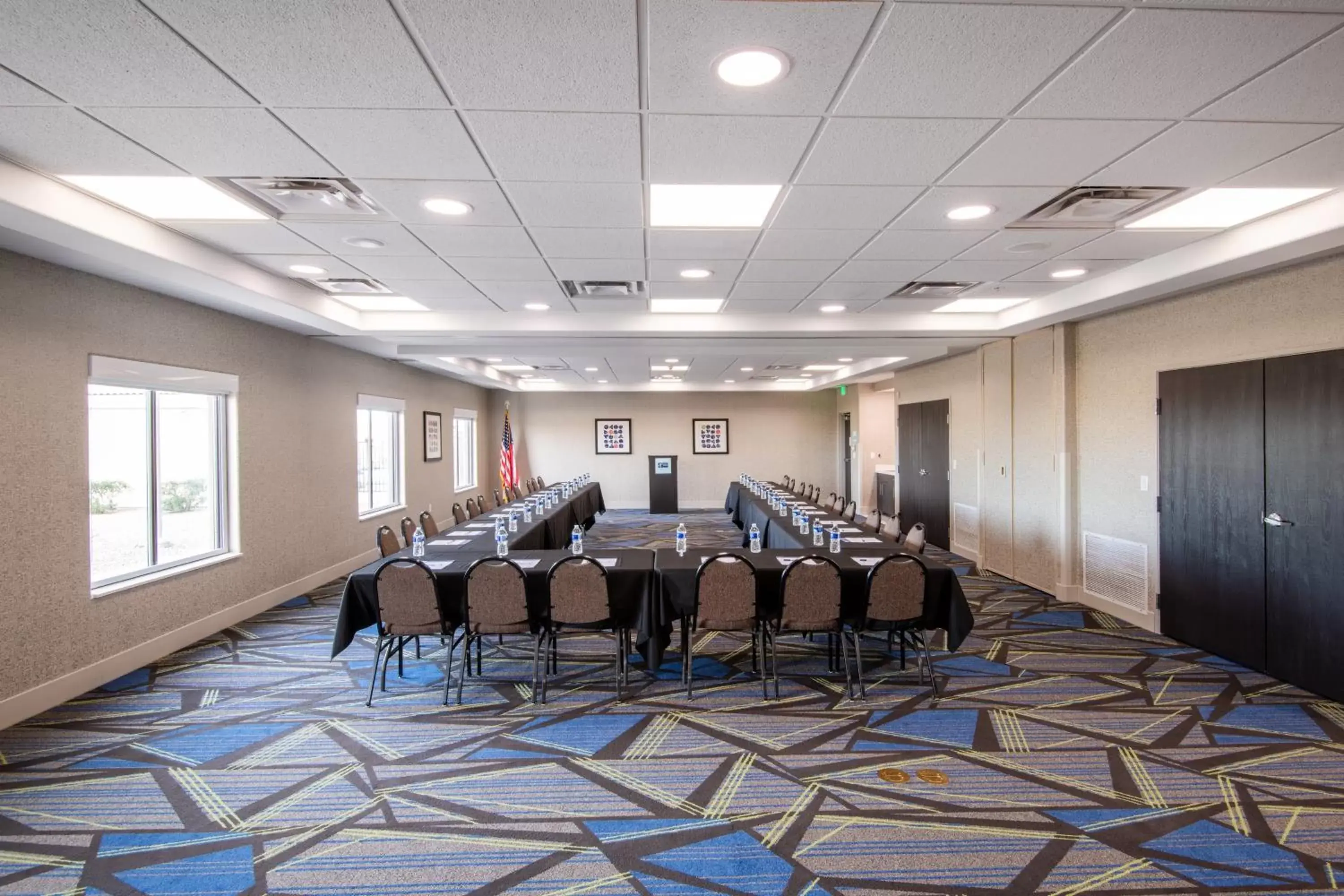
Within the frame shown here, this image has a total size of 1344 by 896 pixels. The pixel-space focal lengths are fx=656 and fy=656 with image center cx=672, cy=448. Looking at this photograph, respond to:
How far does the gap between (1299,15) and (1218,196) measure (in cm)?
195

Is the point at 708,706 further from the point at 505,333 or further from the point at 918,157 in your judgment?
the point at 505,333

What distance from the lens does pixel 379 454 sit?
927 cm

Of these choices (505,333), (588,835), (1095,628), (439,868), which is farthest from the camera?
(505,333)

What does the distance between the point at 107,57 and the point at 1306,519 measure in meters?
6.27

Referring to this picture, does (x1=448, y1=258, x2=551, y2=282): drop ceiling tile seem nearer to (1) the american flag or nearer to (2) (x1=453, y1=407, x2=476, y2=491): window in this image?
(2) (x1=453, y1=407, x2=476, y2=491): window

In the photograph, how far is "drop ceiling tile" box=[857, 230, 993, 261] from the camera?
3893 millimetres

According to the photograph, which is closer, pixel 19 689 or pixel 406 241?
pixel 19 689

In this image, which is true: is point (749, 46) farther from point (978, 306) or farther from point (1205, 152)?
point (978, 306)

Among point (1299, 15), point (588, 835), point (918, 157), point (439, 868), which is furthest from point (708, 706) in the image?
point (1299, 15)

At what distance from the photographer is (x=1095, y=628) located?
17.8ft

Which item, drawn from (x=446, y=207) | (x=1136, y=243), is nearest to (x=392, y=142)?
(x=446, y=207)

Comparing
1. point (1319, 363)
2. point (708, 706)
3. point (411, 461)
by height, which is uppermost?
point (1319, 363)

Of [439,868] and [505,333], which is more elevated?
[505,333]

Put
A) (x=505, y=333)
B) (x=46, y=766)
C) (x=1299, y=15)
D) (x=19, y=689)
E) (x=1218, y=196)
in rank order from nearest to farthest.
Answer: (x=1299, y=15) → (x=46, y=766) → (x=1218, y=196) → (x=19, y=689) → (x=505, y=333)
